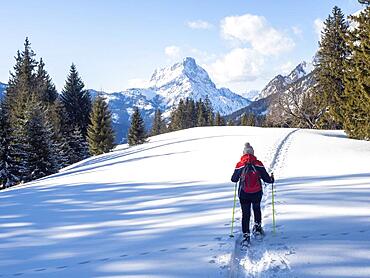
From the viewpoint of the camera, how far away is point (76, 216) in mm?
10562

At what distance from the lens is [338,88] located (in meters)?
44.2

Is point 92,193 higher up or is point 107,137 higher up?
point 107,137

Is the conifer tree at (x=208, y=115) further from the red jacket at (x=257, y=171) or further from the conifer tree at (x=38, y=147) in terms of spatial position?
the red jacket at (x=257, y=171)

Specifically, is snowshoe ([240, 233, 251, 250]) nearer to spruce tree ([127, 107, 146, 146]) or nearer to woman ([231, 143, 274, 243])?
woman ([231, 143, 274, 243])

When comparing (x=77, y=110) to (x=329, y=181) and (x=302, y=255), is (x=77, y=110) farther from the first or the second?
(x=302, y=255)

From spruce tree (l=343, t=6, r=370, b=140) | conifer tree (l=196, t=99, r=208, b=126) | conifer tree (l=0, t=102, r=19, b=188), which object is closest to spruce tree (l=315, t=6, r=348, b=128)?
spruce tree (l=343, t=6, r=370, b=140)

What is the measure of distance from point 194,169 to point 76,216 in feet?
26.0

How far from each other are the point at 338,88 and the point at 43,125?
32082 mm

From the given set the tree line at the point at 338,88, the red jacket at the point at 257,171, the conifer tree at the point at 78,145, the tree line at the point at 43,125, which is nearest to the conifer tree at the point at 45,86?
the tree line at the point at 43,125

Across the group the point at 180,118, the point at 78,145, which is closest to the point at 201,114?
the point at 180,118

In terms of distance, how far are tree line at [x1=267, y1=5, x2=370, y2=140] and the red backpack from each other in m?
17.8

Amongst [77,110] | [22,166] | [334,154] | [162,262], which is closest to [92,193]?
[162,262]

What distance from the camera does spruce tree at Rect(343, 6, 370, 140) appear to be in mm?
23516

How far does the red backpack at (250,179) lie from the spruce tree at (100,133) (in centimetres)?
3939
